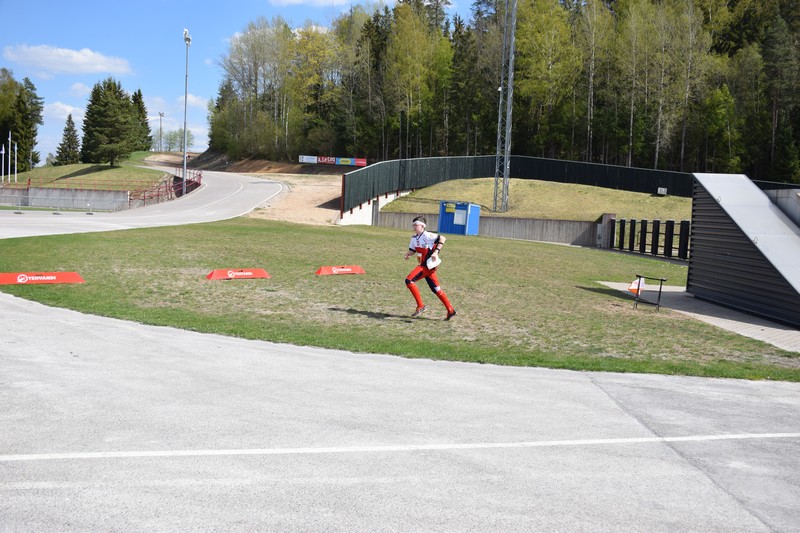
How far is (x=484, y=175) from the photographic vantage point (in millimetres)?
63000

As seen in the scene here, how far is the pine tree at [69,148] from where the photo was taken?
439 feet

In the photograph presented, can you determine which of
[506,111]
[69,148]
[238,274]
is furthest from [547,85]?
[69,148]

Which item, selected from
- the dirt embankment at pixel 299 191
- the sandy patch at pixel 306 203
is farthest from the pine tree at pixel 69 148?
the sandy patch at pixel 306 203

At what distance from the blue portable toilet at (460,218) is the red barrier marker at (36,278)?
31592mm

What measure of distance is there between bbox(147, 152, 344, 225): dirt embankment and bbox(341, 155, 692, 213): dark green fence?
10.3ft

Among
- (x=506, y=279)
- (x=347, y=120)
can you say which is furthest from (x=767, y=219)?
(x=347, y=120)

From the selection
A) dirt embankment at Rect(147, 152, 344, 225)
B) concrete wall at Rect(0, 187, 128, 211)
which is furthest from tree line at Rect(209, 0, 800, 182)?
concrete wall at Rect(0, 187, 128, 211)

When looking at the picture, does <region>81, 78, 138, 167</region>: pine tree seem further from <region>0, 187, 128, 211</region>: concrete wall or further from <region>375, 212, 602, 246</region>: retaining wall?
<region>375, 212, 602, 246</region>: retaining wall

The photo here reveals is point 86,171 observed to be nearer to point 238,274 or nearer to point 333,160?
point 333,160

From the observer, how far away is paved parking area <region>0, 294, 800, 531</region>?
14.9 feet

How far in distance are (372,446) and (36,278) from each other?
12.1m

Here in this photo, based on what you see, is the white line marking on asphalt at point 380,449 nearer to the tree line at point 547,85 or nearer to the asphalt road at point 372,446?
the asphalt road at point 372,446

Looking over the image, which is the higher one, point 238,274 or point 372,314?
point 238,274

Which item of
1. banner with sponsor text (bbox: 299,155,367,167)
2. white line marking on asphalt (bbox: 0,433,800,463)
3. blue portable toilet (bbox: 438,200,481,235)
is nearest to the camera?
white line marking on asphalt (bbox: 0,433,800,463)
